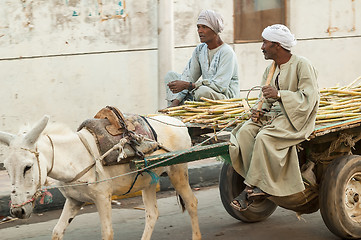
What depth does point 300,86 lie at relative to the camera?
5078 mm

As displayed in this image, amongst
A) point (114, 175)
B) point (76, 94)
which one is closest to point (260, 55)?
point (76, 94)

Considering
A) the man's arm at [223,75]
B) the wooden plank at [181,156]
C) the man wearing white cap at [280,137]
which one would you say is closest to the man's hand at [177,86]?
the man's arm at [223,75]

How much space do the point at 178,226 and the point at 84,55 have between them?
11.3 feet

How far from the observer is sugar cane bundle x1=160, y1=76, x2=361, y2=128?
538cm

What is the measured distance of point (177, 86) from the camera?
5953 mm

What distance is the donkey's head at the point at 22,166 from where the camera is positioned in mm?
4160

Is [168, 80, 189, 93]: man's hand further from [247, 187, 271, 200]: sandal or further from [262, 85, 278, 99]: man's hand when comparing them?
[247, 187, 271, 200]: sandal

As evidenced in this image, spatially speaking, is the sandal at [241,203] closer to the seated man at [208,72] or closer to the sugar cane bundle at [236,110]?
the sugar cane bundle at [236,110]

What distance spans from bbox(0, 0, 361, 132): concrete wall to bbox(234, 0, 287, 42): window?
0.74ft

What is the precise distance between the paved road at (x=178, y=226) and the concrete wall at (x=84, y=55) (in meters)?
2.16

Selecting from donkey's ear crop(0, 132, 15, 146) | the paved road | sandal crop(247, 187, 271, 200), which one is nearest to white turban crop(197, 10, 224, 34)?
sandal crop(247, 187, 271, 200)

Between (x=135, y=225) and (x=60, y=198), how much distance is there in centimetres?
113

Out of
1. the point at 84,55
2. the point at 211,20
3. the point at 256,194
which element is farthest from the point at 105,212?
the point at 84,55

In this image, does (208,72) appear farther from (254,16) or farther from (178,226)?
(254,16)
